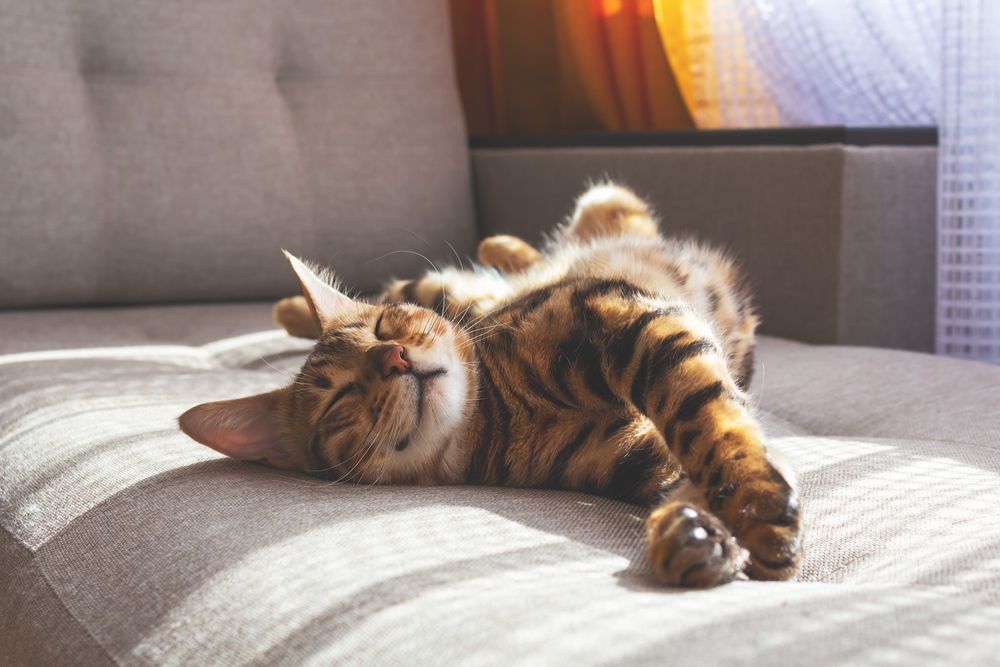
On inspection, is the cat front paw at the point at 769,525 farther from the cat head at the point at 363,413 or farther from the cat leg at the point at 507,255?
the cat leg at the point at 507,255

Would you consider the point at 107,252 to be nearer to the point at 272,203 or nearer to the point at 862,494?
the point at 272,203

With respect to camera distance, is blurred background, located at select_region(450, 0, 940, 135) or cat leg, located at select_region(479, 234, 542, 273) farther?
blurred background, located at select_region(450, 0, 940, 135)

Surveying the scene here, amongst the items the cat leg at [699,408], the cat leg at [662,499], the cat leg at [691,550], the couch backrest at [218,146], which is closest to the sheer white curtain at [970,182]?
the cat leg at [699,408]

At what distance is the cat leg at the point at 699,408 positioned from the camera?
882 millimetres

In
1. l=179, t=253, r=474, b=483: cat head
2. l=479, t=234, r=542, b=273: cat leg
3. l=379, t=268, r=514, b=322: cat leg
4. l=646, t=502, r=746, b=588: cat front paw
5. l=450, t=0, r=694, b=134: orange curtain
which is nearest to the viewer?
l=646, t=502, r=746, b=588: cat front paw

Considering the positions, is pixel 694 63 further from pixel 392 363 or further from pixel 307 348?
pixel 392 363

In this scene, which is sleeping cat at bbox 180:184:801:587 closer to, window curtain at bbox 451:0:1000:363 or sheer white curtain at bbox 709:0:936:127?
window curtain at bbox 451:0:1000:363

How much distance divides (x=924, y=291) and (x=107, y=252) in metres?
1.74

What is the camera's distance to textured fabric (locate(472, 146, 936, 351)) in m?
1.93

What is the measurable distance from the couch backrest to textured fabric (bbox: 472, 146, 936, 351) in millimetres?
657

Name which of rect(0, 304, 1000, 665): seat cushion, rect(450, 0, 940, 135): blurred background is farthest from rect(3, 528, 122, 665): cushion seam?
rect(450, 0, 940, 135): blurred background

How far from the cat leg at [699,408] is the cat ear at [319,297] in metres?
0.35

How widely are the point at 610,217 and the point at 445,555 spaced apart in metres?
1.25

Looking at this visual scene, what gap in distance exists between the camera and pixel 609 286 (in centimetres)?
130
